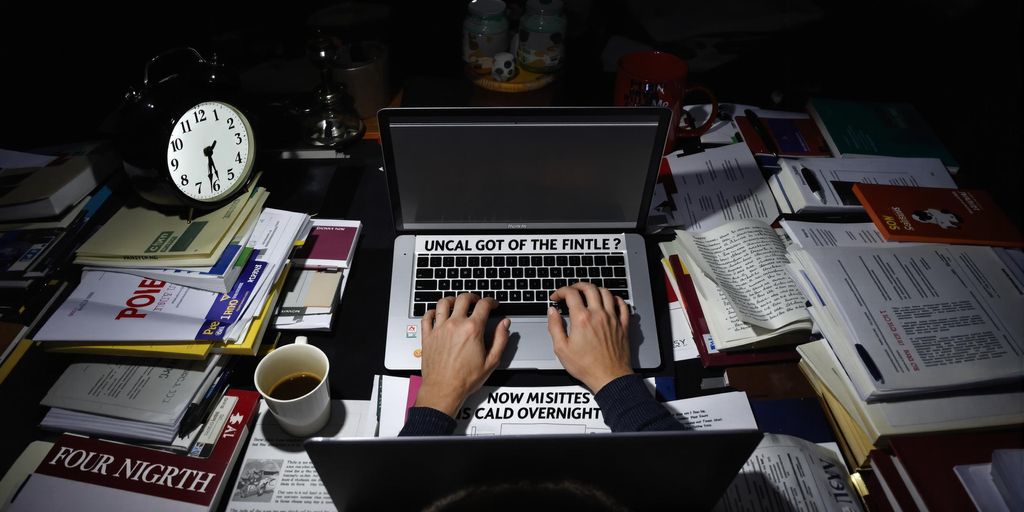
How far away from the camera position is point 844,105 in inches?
55.9

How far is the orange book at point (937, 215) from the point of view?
1.04 metres

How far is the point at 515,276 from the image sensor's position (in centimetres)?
101

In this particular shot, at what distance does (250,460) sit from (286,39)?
42.0 inches

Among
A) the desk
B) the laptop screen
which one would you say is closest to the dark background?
the desk

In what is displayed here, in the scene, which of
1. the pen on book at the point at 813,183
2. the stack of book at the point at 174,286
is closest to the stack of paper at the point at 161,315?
the stack of book at the point at 174,286

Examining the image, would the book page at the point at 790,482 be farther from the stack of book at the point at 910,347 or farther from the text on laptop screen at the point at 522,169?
the text on laptop screen at the point at 522,169

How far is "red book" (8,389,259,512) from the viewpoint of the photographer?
742mm

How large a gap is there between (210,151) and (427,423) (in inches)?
24.6

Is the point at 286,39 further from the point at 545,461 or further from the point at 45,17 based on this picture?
the point at 545,461

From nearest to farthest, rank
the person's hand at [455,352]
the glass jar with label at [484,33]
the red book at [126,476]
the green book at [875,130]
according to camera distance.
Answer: the red book at [126,476], the person's hand at [455,352], the green book at [875,130], the glass jar with label at [484,33]

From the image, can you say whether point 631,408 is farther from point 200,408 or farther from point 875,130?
point 875,130

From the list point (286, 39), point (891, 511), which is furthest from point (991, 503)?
point (286, 39)

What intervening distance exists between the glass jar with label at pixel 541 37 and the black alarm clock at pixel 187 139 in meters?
0.67

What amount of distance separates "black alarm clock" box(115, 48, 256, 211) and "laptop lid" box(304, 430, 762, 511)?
613 millimetres
